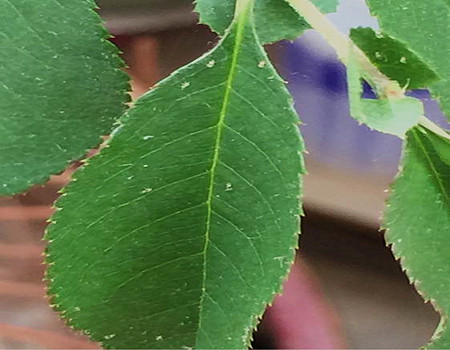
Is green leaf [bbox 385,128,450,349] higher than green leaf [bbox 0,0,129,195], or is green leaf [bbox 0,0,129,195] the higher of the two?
green leaf [bbox 0,0,129,195]

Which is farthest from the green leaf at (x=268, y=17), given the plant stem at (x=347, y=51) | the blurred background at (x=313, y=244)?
the blurred background at (x=313, y=244)

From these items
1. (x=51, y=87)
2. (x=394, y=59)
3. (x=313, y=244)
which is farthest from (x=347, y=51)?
(x=313, y=244)

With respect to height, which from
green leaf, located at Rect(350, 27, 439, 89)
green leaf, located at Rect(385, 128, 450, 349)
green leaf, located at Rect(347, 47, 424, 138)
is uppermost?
green leaf, located at Rect(350, 27, 439, 89)

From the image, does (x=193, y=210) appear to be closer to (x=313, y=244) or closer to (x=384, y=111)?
(x=384, y=111)

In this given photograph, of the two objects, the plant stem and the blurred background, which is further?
the blurred background

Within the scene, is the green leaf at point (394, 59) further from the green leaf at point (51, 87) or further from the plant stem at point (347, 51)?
the green leaf at point (51, 87)

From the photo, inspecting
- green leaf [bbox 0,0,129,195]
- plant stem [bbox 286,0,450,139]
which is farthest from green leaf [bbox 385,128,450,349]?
green leaf [bbox 0,0,129,195]

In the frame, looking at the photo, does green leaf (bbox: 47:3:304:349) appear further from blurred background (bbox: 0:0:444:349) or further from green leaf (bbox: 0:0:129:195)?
blurred background (bbox: 0:0:444:349)
